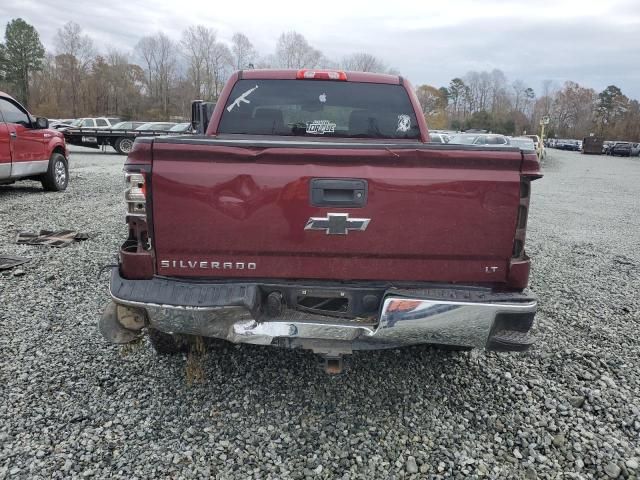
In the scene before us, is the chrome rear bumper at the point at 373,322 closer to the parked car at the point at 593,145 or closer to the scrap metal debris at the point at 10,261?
the scrap metal debris at the point at 10,261

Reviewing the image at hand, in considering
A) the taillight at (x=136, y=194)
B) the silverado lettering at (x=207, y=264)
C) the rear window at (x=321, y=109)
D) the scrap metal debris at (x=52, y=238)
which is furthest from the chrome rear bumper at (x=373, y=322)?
the scrap metal debris at (x=52, y=238)

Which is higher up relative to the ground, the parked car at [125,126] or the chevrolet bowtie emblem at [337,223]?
the parked car at [125,126]

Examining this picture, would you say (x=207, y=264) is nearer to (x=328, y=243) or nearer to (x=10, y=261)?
(x=328, y=243)

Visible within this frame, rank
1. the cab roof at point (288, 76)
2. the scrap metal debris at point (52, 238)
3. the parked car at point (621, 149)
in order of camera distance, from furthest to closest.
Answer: the parked car at point (621, 149) < the scrap metal debris at point (52, 238) < the cab roof at point (288, 76)

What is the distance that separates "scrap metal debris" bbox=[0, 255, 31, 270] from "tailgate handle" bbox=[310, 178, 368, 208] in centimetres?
448

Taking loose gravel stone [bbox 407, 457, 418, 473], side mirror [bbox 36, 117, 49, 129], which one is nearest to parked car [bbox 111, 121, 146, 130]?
side mirror [bbox 36, 117, 49, 129]

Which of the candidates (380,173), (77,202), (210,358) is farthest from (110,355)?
(77,202)

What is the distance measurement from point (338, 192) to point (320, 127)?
1952 mm

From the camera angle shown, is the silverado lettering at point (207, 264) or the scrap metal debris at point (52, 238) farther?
the scrap metal debris at point (52, 238)

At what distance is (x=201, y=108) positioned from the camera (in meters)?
4.93

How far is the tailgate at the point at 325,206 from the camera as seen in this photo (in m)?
2.63

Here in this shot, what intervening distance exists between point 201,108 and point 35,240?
11.6 feet

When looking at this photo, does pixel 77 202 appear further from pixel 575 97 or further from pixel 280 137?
pixel 575 97

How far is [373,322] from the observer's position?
270 cm
